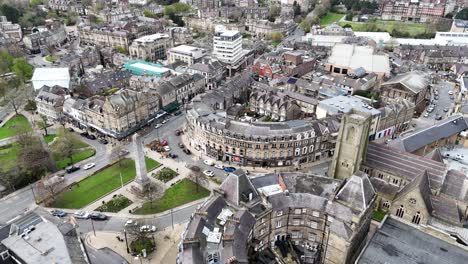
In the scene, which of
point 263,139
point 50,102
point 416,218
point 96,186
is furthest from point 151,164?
point 416,218

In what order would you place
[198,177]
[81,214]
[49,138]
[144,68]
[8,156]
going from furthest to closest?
[144,68], [49,138], [8,156], [198,177], [81,214]

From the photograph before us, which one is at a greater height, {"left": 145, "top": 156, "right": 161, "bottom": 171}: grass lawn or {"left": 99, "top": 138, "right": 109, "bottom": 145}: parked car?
{"left": 99, "top": 138, "right": 109, "bottom": 145}: parked car

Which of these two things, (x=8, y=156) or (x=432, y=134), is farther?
(x=8, y=156)

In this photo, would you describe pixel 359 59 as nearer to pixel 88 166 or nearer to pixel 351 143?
pixel 351 143

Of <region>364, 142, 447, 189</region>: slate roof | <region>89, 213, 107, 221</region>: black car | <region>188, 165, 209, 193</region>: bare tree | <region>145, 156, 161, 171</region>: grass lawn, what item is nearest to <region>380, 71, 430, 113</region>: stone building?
<region>364, 142, 447, 189</region>: slate roof

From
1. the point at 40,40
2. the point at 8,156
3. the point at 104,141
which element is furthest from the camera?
the point at 40,40

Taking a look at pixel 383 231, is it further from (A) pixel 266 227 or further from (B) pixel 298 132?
(B) pixel 298 132

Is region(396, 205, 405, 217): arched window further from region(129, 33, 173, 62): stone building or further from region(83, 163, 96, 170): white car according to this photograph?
region(129, 33, 173, 62): stone building
